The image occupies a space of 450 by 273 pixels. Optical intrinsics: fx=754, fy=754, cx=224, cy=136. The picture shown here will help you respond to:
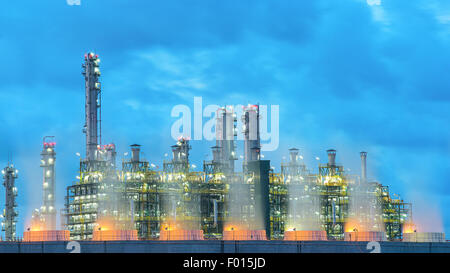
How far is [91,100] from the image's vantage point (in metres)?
115

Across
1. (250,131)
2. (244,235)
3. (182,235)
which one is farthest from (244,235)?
(250,131)

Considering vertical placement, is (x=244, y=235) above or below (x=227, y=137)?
below

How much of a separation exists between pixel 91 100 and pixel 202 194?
74.3 feet

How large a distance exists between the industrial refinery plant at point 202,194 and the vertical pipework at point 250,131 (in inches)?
6.2

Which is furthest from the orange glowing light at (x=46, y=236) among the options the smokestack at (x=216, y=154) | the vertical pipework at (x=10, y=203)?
the vertical pipework at (x=10, y=203)

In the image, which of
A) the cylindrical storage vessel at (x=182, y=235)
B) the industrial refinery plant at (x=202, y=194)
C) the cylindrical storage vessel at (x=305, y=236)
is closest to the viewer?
the cylindrical storage vessel at (x=182, y=235)

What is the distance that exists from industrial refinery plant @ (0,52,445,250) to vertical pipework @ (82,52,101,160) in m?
0.15

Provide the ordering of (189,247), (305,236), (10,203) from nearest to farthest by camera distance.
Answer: (189,247) < (305,236) < (10,203)

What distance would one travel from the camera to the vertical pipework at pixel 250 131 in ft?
391

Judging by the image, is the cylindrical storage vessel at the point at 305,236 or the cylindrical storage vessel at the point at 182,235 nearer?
the cylindrical storage vessel at the point at 182,235

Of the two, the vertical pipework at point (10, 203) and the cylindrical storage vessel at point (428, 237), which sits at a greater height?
the vertical pipework at point (10, 203)

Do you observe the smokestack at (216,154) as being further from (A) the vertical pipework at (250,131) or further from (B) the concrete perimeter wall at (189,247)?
(B) the concrete perimeter wall at (189,247)

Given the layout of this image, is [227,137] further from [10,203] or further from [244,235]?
[10,203]

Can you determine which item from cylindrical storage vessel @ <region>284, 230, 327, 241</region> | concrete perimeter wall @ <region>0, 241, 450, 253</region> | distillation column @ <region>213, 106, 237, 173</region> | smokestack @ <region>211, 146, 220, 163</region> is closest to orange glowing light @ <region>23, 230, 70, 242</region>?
concrete perimeter wall @ <region>0, 241, 450, 253</region>
